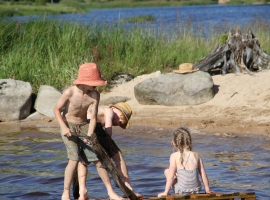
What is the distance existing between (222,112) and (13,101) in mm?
4083

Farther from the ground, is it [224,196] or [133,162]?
[224,196]

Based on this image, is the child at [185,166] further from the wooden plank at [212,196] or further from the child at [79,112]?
the child at [79,112]

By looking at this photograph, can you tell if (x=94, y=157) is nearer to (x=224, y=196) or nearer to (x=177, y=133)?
(x=177, y=133)

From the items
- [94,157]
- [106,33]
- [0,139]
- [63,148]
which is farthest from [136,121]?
[94,157]

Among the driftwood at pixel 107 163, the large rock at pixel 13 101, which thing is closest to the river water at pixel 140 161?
the large rock at pixel 13 101

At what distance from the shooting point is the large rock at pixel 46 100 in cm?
1220

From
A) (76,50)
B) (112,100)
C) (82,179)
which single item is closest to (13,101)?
(112,100)

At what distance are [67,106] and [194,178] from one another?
1.47 metres

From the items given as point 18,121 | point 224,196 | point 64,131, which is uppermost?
point 64,131

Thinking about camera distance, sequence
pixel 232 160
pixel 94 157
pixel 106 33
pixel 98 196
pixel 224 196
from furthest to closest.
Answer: pixel 106 33 < pixel 232 160 < pixel 98 196 < pixel 94 157 < pixel 224 196

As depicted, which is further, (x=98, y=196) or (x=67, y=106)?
(x=98, y=196)

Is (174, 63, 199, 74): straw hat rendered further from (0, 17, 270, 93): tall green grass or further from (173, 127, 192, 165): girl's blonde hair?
(173, 127, 192, 165): girl's blonde hair

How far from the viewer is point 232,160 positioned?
886 centimetres

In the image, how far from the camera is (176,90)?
1177 centimetres
